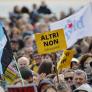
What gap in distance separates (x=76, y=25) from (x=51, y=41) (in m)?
2.77

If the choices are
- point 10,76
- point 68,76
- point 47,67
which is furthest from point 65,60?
point 10,76

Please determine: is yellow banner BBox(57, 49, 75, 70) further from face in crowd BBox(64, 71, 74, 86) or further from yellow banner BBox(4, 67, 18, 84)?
yellow banner BBox(4, 67, 18, 84)

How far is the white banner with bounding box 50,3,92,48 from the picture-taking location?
698 inches

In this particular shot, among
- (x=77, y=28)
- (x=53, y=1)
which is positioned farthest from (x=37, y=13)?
(x=77, y=28)

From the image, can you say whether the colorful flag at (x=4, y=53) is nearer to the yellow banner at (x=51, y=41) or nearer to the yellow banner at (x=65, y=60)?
the yellow banner at (x=51, y=41)

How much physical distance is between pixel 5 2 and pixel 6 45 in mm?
22069

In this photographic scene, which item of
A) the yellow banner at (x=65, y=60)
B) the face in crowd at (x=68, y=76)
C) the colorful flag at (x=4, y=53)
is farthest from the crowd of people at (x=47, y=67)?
the colorful flag at (x=4, y=53)

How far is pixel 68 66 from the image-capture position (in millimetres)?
16625

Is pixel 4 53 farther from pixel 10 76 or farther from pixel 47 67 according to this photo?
pixel 47 67

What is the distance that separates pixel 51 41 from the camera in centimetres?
1541

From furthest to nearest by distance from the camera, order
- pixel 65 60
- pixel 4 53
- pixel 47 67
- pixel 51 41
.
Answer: pixel 65 60 < pixel 47 67 < pixel 51 41 < pixel 4 53

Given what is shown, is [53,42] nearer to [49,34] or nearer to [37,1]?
[49,34]

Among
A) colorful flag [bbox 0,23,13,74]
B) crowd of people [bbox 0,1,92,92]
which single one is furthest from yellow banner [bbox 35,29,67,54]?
colorful flag [bbox 0,23,13,74]

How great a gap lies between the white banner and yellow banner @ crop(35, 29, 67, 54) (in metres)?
2.02
